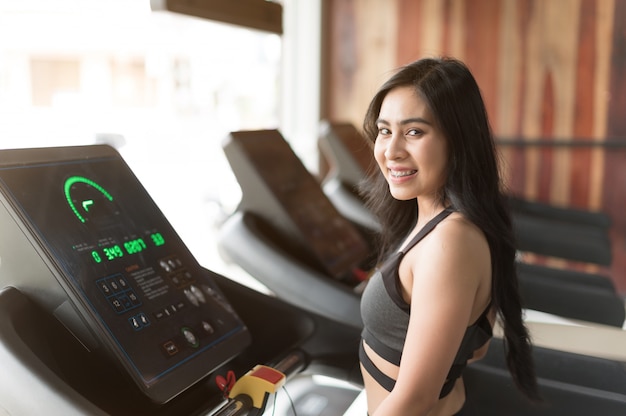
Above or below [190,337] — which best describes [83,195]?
above

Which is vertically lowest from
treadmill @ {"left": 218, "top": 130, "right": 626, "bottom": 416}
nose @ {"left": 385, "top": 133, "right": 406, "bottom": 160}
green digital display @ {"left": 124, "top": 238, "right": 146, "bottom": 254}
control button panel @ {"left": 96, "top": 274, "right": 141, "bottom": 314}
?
treadmill @ {"left": 218, "top": 130, "right": 626, "bottom": 416}

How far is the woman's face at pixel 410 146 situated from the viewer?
4.25ft

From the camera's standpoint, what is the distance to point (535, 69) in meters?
4.47

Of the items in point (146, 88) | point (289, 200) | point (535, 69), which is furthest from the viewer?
point (535, 69)

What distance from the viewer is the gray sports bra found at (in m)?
1.32

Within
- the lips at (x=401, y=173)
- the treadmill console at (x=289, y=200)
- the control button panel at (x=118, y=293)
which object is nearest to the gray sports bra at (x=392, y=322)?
the lips at (x=401, y=173)

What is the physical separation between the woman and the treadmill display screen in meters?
0.38

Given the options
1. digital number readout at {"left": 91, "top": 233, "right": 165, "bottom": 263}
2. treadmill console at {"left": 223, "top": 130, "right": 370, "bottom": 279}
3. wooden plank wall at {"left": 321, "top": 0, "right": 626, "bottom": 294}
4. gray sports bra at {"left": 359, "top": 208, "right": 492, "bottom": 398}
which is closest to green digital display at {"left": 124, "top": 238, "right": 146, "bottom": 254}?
digital number readout at {"left": 91, "top": 233, "right": 165, "bottom": 263}

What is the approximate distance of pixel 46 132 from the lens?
8.13 ft

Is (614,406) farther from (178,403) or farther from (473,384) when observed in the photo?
(178,403)

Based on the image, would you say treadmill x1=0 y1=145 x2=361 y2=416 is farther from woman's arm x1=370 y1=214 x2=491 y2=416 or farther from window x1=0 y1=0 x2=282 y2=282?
woman's arm x1=370 y1=214 x2=491 y2=416

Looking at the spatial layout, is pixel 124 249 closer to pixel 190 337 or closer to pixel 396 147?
pixel 190 337

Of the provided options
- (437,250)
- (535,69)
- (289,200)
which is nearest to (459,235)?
(437,250)

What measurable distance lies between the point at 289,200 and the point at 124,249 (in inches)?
45.0
